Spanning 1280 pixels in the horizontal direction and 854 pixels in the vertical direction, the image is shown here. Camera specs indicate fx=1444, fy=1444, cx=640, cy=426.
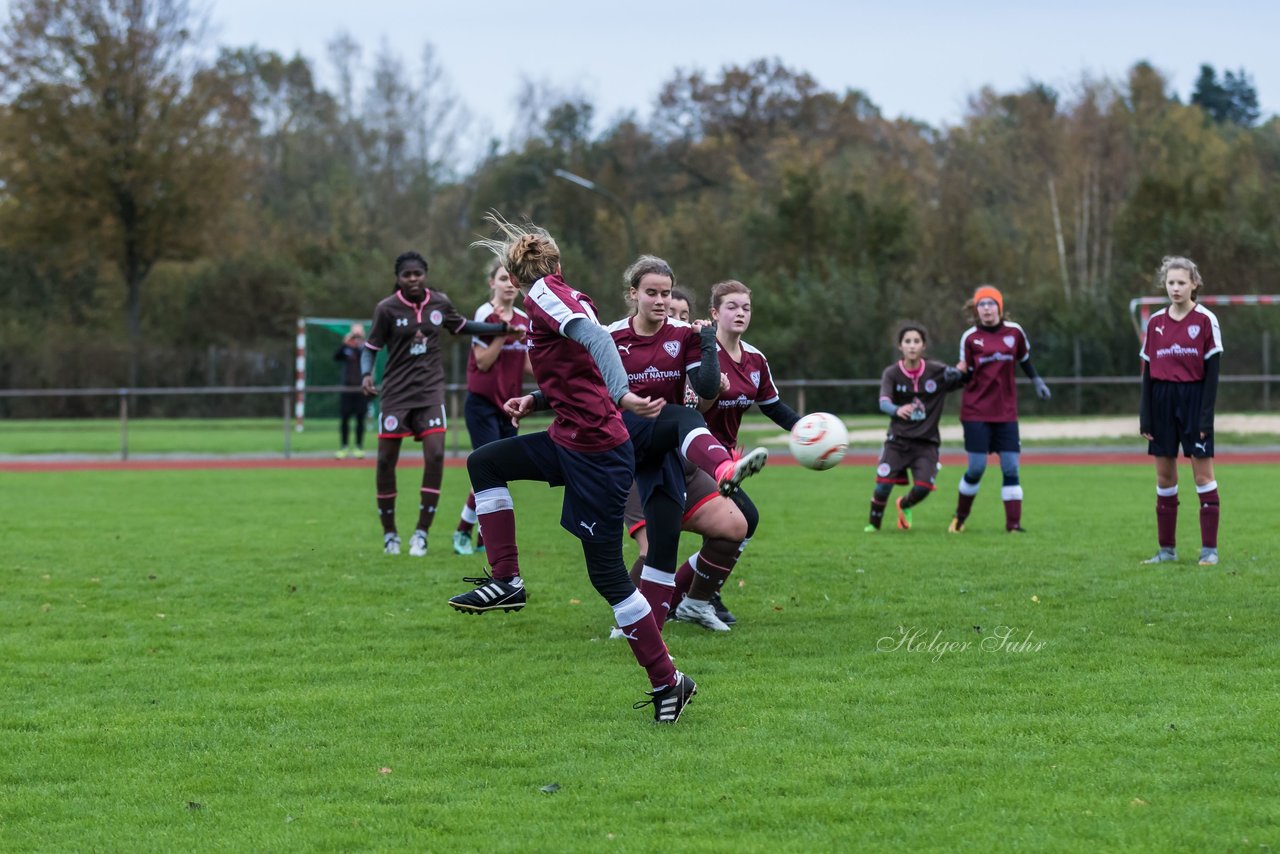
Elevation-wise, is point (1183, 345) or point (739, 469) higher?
point (1183, 345)

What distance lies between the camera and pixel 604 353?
5.54m

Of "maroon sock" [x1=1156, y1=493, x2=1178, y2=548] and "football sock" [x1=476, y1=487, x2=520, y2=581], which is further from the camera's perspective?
"maroon sock" [x1=1156, y1=493, x2=1178, y2=548]

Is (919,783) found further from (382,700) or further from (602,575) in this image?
(382,700)

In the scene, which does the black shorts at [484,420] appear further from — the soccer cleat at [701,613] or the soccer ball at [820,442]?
the soccer ball at [820,442]

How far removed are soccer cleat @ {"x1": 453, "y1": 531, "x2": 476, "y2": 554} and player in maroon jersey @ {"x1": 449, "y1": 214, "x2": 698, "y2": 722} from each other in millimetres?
4728

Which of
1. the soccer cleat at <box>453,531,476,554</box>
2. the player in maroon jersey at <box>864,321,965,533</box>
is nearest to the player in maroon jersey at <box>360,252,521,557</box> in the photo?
the soccer cleat at <box>453,531,476,554</box>

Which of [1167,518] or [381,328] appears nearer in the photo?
[1167,518]

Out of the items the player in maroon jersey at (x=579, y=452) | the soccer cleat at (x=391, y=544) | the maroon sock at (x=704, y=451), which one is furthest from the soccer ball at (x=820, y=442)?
the soccer cleat at (x=391, y=544)

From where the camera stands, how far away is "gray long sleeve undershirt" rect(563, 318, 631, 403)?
5.52 m

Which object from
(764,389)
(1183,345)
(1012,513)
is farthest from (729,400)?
(1012,513)

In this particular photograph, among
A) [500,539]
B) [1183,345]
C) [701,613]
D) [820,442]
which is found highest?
[1183,345]

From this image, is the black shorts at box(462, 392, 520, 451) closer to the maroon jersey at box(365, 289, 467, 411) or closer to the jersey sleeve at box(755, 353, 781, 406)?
the maroon jersey at box(365, 289, 467, 411)

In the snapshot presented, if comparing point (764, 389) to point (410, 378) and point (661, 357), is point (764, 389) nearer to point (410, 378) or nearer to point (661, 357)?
point (661, 357)

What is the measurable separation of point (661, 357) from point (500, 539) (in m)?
1.27
